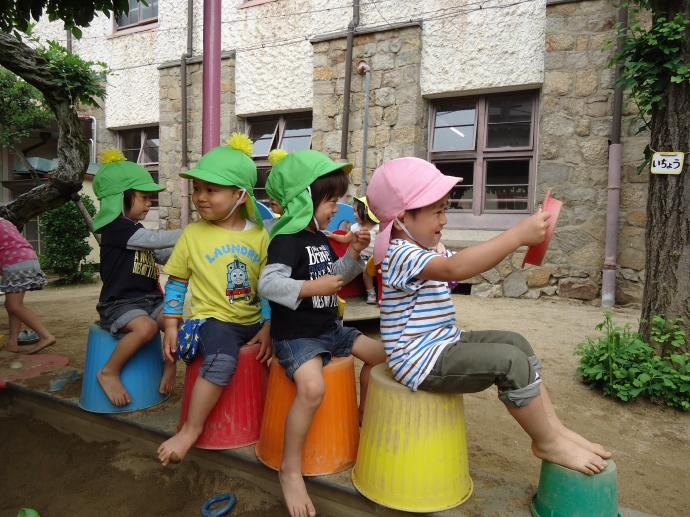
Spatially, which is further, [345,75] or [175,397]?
[345,75]

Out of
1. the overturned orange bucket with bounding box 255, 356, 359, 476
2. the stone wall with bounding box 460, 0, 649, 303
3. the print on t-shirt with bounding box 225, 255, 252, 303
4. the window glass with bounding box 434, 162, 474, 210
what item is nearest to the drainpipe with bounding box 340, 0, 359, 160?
the window glass with bounding box 434, 162, 474, 210

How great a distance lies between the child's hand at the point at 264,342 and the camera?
7.50ft

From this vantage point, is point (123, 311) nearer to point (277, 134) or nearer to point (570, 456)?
point (570, 456)

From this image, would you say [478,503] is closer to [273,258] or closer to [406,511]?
[406,511]

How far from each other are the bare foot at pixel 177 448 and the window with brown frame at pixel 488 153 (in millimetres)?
5269

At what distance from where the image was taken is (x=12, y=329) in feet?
13.6

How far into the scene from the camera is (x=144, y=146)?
990 centimetres

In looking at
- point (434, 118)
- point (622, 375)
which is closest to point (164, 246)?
point (622, 375)

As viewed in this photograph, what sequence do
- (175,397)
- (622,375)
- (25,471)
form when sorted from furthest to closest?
(622,375) → (175,397) → (25,471)

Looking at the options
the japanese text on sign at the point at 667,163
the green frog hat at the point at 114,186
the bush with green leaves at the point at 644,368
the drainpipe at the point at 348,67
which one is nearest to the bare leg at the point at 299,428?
the green frog hat at the point at 114,186

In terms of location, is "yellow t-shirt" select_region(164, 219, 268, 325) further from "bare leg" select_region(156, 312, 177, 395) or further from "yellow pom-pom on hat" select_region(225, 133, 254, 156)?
"bare leg" select_region(156, 312, 177, 395)

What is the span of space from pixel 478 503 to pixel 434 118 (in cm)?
595

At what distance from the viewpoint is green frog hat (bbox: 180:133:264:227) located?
2.20 metres

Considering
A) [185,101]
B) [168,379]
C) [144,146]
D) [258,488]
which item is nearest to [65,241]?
[144,146]
